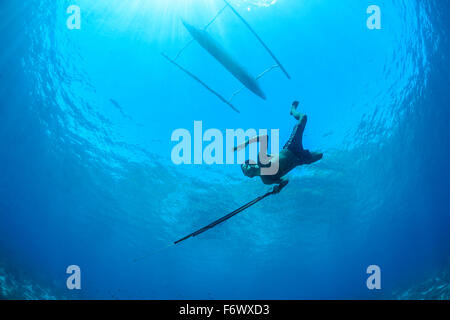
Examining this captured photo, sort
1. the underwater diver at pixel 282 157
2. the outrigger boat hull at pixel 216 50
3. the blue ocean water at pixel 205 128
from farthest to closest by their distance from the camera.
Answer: the blue ocean water at pixel 205 128, the outrigger boat hull at pixel 216 50, the underwater diver at pixel 282 157

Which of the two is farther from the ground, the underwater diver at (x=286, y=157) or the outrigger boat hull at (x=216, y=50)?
the outrigger boat hull at (x=216, y=50)

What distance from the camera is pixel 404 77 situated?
15453 millimetres

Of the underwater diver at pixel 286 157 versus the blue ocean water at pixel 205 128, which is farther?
the blue ocean water at pixel 205 128

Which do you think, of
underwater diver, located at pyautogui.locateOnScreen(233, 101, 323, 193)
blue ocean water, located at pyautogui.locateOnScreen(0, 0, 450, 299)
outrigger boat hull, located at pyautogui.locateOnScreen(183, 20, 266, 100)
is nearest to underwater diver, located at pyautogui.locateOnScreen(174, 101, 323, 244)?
underwater diver, located at pyautogui.locateOnScreen(233, 101, 323, 193)

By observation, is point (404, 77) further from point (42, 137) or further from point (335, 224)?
point (42, 137)

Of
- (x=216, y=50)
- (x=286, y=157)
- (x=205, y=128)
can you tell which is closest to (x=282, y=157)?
(x=286, y=157)

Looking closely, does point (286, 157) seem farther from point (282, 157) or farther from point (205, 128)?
point (205, 128)

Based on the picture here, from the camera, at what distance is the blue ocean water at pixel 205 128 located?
13.5m

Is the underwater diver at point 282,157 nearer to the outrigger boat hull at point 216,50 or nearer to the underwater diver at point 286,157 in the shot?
the underwater diver at point 286,157

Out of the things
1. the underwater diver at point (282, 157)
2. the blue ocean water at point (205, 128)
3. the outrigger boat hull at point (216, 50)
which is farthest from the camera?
the blue ocean water at point (205, 128)

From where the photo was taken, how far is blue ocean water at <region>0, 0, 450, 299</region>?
44.3 feet

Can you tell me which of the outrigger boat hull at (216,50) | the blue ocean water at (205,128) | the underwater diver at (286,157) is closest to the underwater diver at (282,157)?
the underwater diver at (286,157)

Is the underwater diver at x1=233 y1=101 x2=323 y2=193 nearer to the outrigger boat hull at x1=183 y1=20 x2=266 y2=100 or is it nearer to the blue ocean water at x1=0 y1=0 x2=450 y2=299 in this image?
the outrigger boat hull at x1=183 y1=20 x2=266 y2=100

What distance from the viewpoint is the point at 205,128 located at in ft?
53.7
